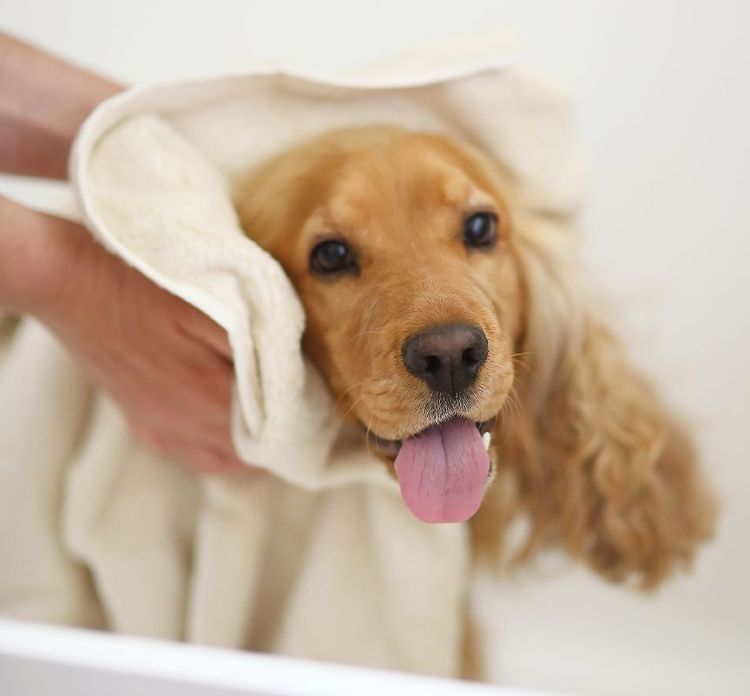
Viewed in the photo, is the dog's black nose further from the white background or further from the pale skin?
the white background

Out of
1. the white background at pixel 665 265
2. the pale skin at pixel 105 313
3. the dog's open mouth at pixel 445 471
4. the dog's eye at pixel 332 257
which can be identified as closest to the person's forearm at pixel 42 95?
the pale skin at pixel 105 313

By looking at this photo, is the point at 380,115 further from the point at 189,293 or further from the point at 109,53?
the point at 109,53

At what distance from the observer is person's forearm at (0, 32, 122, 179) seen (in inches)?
40.6

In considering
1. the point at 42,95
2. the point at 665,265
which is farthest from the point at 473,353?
the point at 665,265

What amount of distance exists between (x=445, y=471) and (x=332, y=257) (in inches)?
10.2

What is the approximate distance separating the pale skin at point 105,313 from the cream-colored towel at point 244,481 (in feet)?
0.25

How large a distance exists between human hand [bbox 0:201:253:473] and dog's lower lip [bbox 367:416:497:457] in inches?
7.0

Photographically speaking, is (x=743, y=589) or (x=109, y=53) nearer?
(x=743, y=589)

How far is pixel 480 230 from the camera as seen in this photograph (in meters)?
0.91

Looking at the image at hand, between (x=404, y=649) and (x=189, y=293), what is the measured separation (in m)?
0.59

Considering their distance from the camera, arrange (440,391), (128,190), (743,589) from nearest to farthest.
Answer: (440,391) < (128,190) < (743,589)

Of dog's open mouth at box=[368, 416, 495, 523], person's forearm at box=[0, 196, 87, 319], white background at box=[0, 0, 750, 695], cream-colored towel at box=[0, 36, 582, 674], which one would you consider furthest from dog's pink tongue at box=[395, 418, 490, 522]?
white background at box=[0, 0, 750, 695]

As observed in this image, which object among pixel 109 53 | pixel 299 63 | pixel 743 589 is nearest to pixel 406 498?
pixel 743 589

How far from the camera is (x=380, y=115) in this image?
3.16 feet
